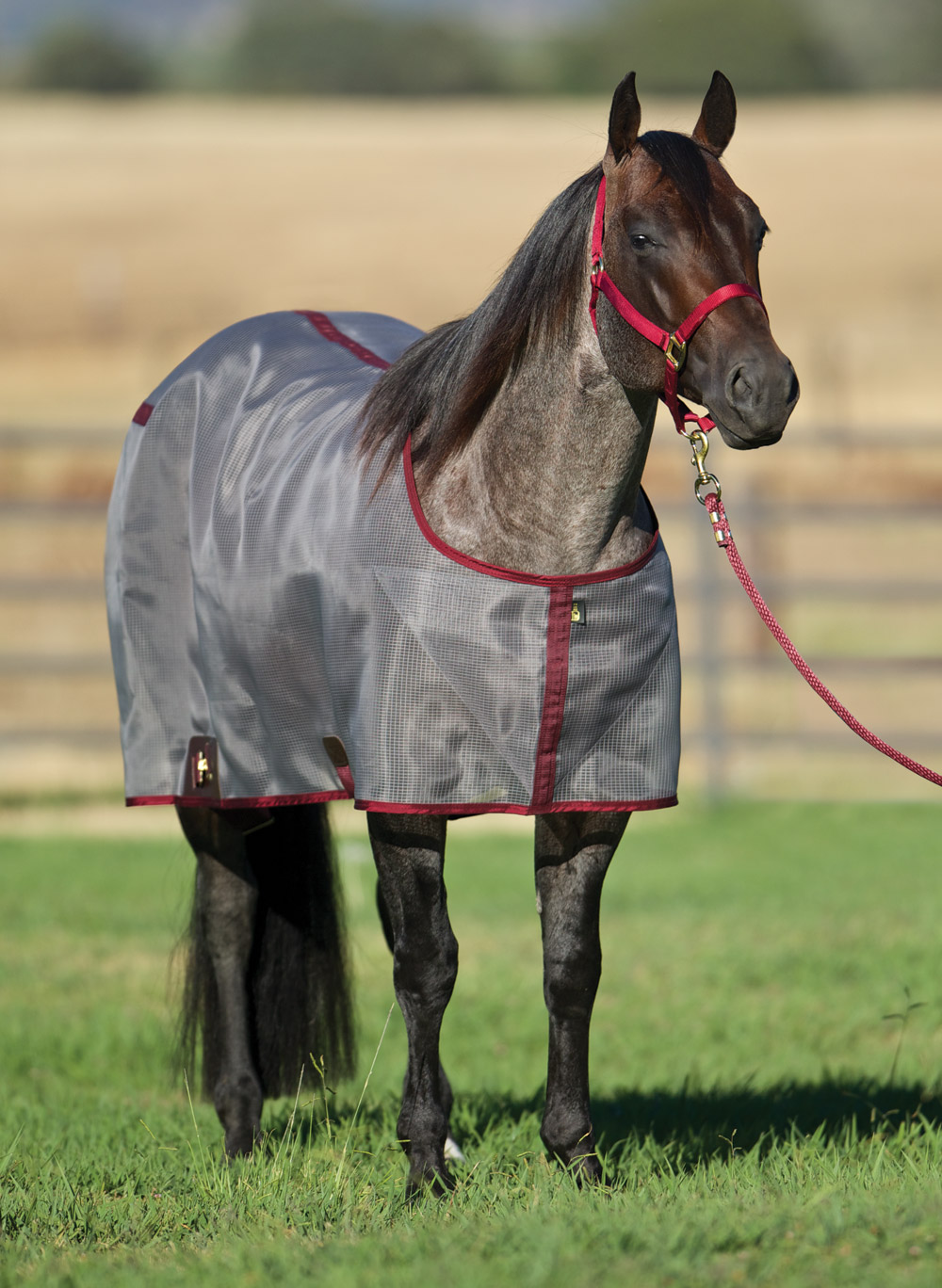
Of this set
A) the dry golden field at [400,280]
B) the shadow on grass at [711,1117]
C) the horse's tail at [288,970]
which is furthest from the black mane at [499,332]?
the dry golden field at [400,280]

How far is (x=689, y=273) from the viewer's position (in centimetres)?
305

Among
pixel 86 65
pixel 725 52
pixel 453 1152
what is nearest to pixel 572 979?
pixel 453 1152

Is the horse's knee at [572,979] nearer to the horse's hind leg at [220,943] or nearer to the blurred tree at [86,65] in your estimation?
the horse's hind leg at [220,943]

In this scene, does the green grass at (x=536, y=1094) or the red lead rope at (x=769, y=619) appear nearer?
the green grass at (x=536, y=1094)

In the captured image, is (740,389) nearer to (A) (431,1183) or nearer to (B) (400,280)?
(A) (431,1183)

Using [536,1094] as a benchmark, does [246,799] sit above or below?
above

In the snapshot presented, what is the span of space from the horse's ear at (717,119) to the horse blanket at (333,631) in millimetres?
848

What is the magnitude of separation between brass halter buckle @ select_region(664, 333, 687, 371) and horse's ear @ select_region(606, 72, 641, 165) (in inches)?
15.8

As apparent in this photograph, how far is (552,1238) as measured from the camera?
274 cm

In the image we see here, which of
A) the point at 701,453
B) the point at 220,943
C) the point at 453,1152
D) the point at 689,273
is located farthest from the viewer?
the point at 220,943

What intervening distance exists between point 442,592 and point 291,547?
19.3 inches

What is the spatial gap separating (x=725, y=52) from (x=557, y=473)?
59444mm

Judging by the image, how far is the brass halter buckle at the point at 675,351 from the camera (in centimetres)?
304

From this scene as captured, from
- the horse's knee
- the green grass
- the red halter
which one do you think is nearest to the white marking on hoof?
the green grass
